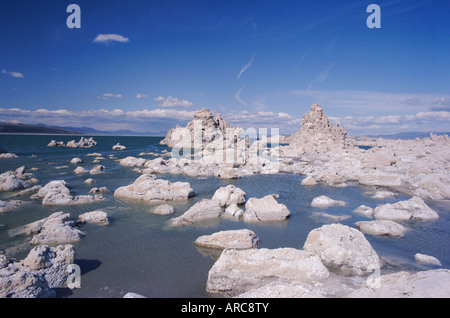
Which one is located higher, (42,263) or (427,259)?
(42,263)

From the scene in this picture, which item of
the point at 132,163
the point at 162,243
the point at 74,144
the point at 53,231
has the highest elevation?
the point at 74,144

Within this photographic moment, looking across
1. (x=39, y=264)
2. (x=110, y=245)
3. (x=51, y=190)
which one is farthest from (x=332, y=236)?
(x=51, y=190)

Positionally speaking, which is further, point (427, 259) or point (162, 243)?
point (162, 243)

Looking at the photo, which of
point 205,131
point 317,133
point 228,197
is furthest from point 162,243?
point 205,131

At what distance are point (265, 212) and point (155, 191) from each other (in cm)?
953

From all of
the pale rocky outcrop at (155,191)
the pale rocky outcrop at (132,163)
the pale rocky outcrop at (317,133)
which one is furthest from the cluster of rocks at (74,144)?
the pale rocky outcrop at (155,191)

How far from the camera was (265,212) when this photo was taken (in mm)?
17609

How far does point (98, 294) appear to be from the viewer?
9.16m

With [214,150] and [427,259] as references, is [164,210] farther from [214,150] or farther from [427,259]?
[214,150]

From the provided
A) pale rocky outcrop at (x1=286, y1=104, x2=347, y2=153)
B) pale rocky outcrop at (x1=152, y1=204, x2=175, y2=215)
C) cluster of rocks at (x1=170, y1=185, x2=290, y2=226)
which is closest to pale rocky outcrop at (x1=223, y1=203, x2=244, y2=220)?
cluster of rocks at (x1=170, y1=185, x2=290, y2=226)

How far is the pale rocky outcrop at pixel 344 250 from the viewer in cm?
1080

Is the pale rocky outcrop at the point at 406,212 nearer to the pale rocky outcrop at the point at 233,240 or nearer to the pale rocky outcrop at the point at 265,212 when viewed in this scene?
the pale rocky outcrop at the point at 265,212

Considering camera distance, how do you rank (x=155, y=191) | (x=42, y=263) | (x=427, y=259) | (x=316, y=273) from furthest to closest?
(x=155, y=191), (x=427, y=259), (x=316, y=273), (x=42, y=263)
